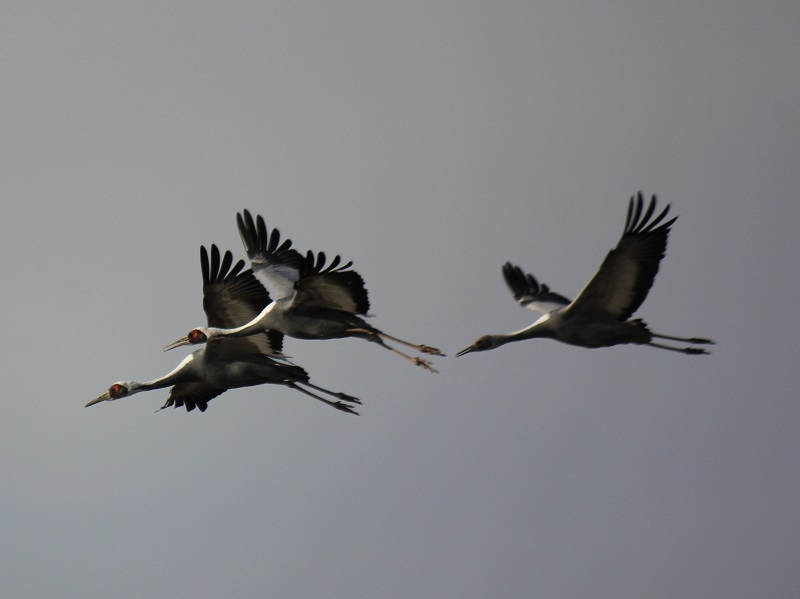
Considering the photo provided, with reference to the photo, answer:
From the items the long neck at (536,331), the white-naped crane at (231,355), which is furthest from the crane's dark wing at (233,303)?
the long neck at (536,331)

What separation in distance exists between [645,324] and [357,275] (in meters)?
6.02

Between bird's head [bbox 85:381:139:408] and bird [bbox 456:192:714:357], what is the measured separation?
24.3 ft

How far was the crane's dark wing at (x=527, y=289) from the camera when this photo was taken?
127ft

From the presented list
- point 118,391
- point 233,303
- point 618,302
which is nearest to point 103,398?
point 118,391

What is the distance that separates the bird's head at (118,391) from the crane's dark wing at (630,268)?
965 centimetres

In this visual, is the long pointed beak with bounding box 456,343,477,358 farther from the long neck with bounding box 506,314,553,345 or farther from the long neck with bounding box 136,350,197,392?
the long neck with bounding box 136,350,197,392

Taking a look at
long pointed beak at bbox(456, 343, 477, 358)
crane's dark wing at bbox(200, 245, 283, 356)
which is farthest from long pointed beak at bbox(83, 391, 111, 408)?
long pointed beak at bbox(456, 343, 477, 358)

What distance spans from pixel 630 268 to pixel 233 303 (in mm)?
8622

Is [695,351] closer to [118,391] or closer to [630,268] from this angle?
[630,268]

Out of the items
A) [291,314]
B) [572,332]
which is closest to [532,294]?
[572,332]

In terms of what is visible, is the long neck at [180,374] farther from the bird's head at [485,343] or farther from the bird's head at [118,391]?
the bird's head at [485,343]

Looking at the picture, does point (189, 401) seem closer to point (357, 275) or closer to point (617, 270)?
point (357, 275)

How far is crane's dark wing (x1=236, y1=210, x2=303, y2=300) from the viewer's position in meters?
37.8

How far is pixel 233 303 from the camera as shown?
3631 cm
